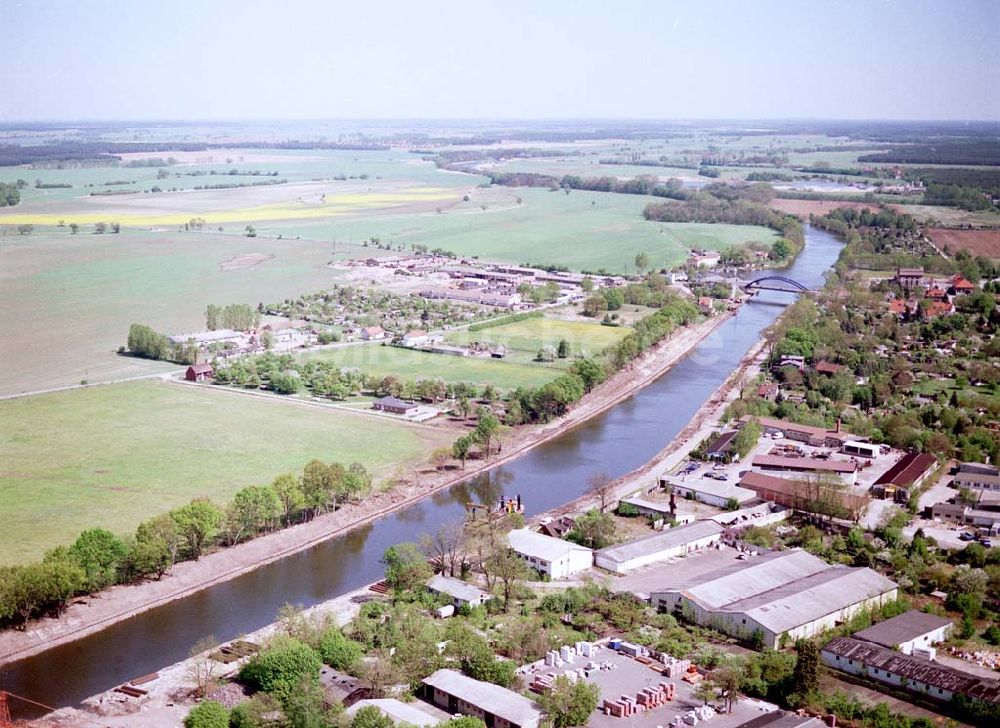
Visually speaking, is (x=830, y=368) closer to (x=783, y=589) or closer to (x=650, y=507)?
(x=650, y=507)

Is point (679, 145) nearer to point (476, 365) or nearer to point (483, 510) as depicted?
point (476, 365)

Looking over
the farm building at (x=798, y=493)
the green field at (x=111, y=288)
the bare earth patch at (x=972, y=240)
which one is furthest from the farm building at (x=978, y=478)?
the bare earth patch at (x=972, y=240)

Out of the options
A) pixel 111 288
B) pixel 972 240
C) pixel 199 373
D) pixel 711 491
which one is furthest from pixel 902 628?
pixel 972 240

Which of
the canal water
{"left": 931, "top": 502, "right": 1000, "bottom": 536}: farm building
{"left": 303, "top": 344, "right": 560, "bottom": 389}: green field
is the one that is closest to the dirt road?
the canal water

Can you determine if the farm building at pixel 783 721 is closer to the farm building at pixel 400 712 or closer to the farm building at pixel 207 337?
the farm building at pixel 400 712

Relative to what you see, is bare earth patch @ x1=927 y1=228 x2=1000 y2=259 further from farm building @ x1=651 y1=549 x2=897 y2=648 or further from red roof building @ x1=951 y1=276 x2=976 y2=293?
farm building @ x1=651 y1=549 x2=897 y2=648
